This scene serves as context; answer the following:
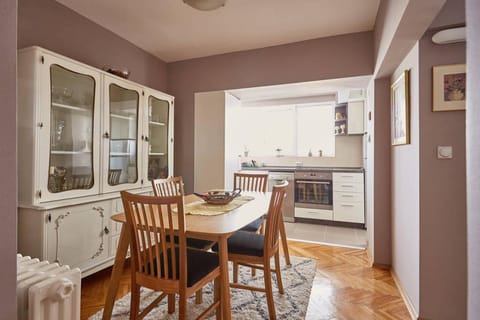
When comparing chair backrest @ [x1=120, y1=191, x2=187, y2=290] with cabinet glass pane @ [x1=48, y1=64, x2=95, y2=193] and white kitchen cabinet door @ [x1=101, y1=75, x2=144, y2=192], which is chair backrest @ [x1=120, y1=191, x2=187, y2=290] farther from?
white kitchen cabinet door @ [x1=101, y1=75, x2=144, y2=192]

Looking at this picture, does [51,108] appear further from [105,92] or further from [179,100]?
[179,100]

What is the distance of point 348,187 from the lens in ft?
13.3

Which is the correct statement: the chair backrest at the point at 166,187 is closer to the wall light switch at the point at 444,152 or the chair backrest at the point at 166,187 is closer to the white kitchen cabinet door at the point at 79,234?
the white kitchen cabinet door at the point at 79,234

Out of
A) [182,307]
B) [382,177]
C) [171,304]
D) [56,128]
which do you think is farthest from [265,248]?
[56,128]

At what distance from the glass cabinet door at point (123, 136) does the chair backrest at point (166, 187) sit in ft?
1.60

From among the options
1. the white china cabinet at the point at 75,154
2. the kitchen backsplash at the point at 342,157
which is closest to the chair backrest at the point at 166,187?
the white china cabinet at the point at 75,154

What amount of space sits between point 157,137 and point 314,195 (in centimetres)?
265

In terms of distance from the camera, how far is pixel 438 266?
5.46 feet

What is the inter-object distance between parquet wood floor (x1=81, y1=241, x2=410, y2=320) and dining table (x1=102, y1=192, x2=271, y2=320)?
1.54ft

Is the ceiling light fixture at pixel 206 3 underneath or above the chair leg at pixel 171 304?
above

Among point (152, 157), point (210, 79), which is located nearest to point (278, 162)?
point (210, 79)

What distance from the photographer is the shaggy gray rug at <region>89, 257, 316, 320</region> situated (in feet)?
5.98

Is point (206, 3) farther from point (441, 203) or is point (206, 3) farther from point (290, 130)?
point (290, 130)

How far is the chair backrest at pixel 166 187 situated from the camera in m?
2.32
